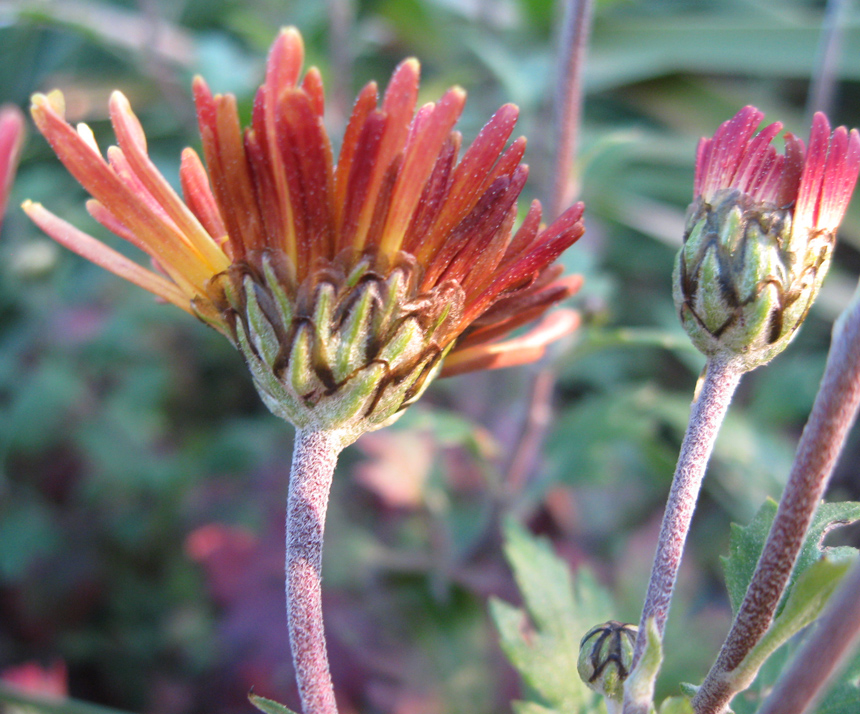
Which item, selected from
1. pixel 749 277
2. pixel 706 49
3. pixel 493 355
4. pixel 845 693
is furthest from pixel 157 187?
pixel 706 49

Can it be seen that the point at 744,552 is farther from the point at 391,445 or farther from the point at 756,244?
the point at 391,445

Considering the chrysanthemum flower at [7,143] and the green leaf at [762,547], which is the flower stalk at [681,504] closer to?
the green leaf at [762,547]

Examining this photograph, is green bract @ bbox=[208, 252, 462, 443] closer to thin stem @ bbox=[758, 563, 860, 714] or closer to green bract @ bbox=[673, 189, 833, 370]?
green bract @ bbox=[673, 189, 833, 370]

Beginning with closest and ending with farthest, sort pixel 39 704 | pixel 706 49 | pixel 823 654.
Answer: pixel 823 654
pixel 39 704
pixel 706 49

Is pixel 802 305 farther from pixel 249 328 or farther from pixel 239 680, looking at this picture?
pixel 239 680

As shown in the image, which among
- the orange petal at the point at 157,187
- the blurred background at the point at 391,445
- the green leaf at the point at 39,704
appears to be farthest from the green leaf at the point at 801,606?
the green leaf at the point at 39,704

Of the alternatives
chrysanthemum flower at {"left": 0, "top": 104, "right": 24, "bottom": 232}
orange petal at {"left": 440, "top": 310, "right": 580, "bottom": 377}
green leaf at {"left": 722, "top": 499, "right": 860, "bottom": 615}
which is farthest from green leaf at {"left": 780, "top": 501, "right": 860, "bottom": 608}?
chrysanthemum flower at {"left": 0, "top": 104, "right": 24, "bottom": 232}

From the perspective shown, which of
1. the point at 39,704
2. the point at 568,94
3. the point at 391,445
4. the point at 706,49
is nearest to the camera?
the point at 39,704
